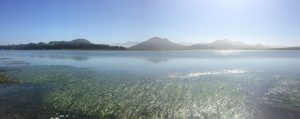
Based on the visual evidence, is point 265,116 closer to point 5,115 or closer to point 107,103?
point 107,103

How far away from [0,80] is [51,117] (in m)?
23.3

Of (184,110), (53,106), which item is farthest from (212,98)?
(53,106)

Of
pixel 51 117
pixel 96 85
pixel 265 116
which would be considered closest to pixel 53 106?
pixel 51 117

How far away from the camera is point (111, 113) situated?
24312 mm

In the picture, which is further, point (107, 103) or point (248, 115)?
point (107, 103)

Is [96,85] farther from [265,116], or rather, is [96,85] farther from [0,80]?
[265,116]

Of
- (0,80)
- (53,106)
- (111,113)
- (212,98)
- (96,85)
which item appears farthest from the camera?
(0,80)

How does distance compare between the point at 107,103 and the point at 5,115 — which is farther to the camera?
the point at 107,103

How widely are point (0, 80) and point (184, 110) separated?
30.0m

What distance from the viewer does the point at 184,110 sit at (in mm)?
25328

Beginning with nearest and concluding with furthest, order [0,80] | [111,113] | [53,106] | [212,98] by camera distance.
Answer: [111,113]
[53,106]
[212,98]
[0,80]

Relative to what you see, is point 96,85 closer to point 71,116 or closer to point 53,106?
point 53,106

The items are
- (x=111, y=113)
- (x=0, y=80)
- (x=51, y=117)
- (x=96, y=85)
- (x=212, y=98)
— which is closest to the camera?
(x=51, y=117)

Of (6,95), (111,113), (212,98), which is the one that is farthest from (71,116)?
(212,98)
